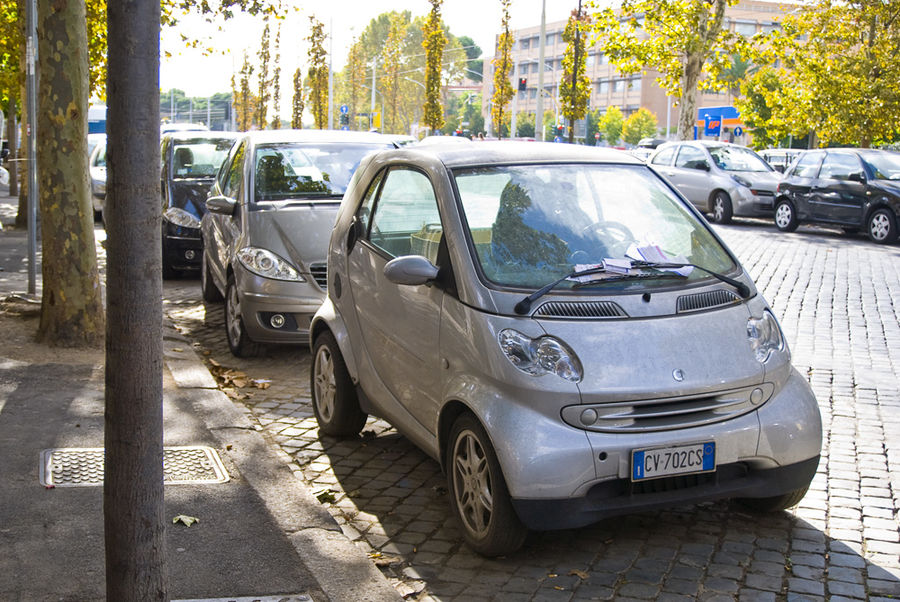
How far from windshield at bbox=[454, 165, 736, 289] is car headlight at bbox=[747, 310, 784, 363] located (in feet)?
1.12

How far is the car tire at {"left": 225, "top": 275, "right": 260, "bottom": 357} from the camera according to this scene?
853cm

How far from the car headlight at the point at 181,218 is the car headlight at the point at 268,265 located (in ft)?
15.2

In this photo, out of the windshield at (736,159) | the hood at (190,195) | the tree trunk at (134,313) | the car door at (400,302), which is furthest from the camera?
the windshield at (736,159)

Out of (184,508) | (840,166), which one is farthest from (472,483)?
→ (840,166)

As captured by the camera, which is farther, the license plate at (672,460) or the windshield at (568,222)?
the windshield at (568,222)

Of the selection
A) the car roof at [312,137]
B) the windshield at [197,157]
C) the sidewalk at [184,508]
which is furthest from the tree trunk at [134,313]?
the windshield at [197,157]

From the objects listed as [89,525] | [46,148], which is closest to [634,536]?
[89,525]

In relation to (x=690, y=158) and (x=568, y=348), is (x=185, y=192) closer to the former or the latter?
(x=568, y=348)

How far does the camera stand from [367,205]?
5.93m

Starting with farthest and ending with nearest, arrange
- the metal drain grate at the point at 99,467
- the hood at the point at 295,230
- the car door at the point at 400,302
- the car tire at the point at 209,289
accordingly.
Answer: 1. the car tire at the point at 209,289
2. the hood at the point at 295,230
3. the metal drain grate at the point at 99,467
4. the car door at the point at 400,302

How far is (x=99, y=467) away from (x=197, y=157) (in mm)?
9140

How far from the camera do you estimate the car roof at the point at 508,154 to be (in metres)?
5.28

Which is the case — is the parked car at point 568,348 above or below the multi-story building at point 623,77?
below

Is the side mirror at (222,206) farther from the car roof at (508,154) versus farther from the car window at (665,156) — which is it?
the car window at (665,156)
